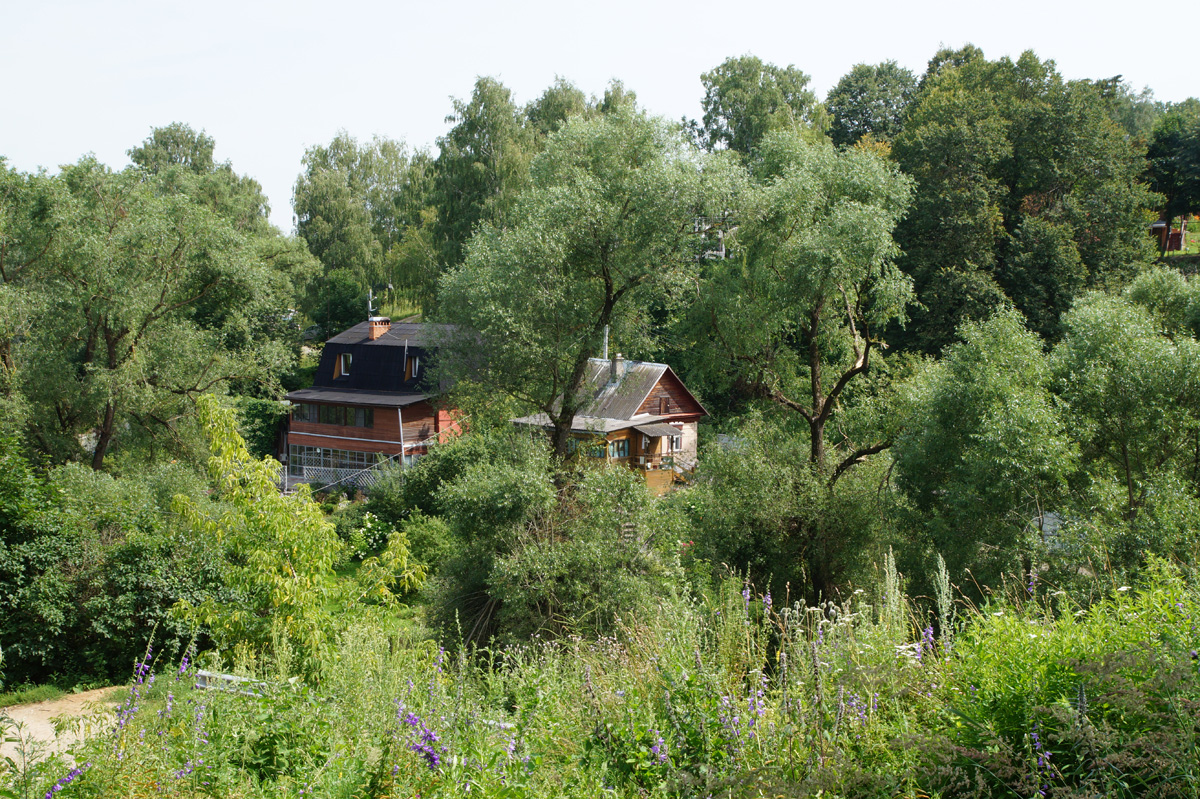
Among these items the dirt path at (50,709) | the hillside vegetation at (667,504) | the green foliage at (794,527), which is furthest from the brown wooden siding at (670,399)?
the dirt path at (50,709)

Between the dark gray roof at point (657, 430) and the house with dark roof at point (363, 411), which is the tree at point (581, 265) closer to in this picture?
the dark gray roof at point (657, 430)

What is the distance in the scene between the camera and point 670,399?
1464 inches

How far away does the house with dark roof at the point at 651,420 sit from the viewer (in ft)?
108

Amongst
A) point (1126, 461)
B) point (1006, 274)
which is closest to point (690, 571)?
point (1126, 461)

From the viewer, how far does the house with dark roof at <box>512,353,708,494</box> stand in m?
32.9

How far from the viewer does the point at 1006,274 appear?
3025 cm

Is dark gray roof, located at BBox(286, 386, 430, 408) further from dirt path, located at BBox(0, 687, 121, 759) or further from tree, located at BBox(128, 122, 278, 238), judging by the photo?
dirt path, located at BBox(0, 687, 121, 759)

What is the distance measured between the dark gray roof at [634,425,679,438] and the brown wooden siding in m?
0.78

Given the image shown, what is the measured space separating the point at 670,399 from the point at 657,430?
2.70 meters

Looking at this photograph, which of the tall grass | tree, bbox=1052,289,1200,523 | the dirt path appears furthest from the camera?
tree, bbox=1052,289,1200,523

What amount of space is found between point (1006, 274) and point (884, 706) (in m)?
30.3

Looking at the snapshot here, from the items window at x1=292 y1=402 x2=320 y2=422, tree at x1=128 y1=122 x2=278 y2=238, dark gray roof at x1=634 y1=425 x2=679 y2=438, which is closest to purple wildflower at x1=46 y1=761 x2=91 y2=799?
dark gray roof at x1=634 y1=425 x2=679 y2=438

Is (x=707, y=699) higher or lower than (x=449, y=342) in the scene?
lower

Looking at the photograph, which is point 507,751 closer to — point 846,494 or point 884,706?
point 884,706
